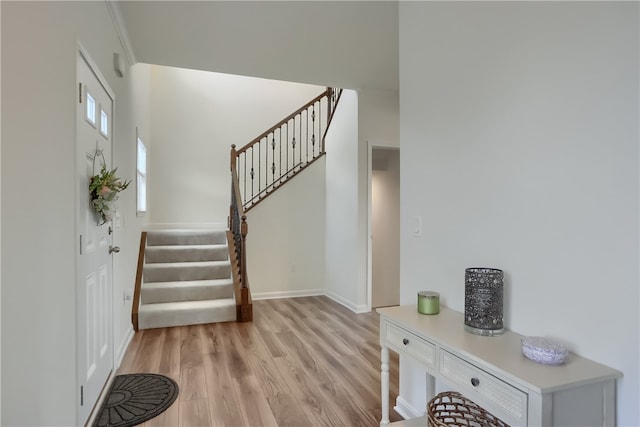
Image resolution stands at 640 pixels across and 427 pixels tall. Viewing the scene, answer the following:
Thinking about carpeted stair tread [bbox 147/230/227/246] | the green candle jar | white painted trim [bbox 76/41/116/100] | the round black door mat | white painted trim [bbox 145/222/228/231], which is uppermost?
white painted trim [bbox 76/41/116/100]

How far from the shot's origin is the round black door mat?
209 cm

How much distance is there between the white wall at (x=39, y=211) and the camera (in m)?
1.23

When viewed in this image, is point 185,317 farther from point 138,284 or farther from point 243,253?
point 243,253

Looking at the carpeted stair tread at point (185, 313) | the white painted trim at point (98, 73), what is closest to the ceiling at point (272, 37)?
the white painted trim at point (98, 73)

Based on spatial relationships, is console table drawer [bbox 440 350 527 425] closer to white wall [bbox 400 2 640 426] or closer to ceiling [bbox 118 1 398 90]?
white wall [bbox 400 2 640 426]

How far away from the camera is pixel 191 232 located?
491 centimetres

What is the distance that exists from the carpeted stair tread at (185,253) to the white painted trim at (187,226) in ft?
2.62

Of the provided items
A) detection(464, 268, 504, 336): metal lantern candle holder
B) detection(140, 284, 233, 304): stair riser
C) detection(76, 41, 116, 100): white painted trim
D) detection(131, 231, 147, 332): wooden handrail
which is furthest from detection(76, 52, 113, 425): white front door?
detection(464, 268, 504, 336): metal lantern candle holder

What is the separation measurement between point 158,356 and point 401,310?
90.0 inches

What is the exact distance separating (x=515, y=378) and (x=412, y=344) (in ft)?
1.87

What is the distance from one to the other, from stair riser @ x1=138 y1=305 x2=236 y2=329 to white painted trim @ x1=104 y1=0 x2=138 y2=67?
2.61 meters

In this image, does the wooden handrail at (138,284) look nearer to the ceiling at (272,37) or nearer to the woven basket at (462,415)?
the ceiling at (272,37)

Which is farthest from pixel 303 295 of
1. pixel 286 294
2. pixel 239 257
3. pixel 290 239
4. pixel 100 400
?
pixel 100 400

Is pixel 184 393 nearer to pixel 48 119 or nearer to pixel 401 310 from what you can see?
pixel 401 310
